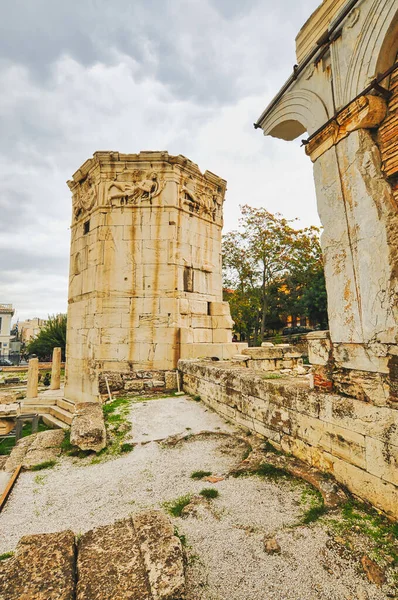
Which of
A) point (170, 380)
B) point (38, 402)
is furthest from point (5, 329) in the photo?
point (170, 380)

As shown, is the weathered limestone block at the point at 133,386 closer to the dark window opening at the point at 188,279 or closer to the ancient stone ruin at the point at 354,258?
the dark window opening at the point at 188,279

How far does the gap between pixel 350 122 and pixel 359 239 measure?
3.71 ft

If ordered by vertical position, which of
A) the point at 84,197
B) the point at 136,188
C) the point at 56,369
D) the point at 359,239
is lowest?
the point at 56,369

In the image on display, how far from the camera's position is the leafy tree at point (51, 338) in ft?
67.8

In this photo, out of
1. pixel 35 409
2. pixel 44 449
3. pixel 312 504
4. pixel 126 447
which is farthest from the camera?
pixel 35 409

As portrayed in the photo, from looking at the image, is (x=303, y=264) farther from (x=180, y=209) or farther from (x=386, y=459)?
(x=386, y=459)

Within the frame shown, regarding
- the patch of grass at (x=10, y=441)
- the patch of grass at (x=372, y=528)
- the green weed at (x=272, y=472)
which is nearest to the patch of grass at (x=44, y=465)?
the green weed at (x=272, y=472)

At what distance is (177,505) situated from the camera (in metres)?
2.53

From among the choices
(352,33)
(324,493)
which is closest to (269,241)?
(352,33)

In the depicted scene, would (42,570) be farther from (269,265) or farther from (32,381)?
(269,265)

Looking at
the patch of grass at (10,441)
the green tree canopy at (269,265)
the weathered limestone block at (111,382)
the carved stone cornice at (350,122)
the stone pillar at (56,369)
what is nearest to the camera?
the carved stone cornice at (350,122)

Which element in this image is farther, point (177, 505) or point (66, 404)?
point (66, 404)

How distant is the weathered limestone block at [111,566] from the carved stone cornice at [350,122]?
12.1ft

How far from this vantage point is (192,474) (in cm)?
306
